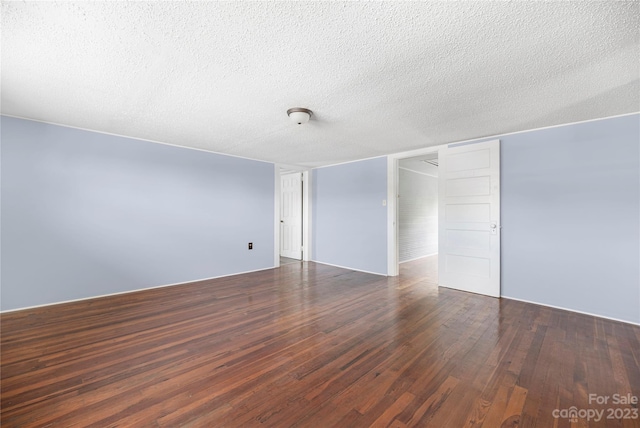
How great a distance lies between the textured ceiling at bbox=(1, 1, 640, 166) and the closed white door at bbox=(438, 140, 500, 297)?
69 centimetres

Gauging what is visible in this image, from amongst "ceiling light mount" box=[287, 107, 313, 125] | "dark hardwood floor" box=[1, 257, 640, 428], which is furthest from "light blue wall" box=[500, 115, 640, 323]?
"ceiling light mount" box=[287, 107, 313, 125]

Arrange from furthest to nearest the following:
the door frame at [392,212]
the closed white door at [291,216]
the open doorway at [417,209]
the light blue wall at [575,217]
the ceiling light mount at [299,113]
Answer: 1. the closed white door at [291,216]
2. the open doorway at [417,209]
3. the door frame at [392,212]
4. the light blue wall at [575,217]
5. the ceiling light mount at [299,113]

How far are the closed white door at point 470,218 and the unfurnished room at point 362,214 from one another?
3 centimetres

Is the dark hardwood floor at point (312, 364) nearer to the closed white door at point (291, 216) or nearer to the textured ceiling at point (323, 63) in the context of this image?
the textured ceiling at point (323, 63)

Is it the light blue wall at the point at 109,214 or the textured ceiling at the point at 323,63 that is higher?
the textured ceiling at the point at 323,63

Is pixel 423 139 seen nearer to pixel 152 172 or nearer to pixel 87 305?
pixel 152 172

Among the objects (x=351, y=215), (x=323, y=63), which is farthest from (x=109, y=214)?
(x=351, y=215)

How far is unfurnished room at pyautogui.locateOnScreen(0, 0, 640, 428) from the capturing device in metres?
1.56

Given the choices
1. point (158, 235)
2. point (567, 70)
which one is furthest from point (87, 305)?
point (567, 70)

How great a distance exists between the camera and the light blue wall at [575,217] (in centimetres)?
286

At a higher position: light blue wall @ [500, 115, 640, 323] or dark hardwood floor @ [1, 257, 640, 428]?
light blue wall @ [500, 115, 640, 323]

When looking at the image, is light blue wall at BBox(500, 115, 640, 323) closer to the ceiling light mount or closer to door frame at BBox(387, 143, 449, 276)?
door frame at BBox(387, 143, 449, 276)

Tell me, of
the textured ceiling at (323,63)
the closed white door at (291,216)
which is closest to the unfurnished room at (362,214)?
the textured ceiling at (323,63)

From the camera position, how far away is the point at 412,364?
80.4 inches
